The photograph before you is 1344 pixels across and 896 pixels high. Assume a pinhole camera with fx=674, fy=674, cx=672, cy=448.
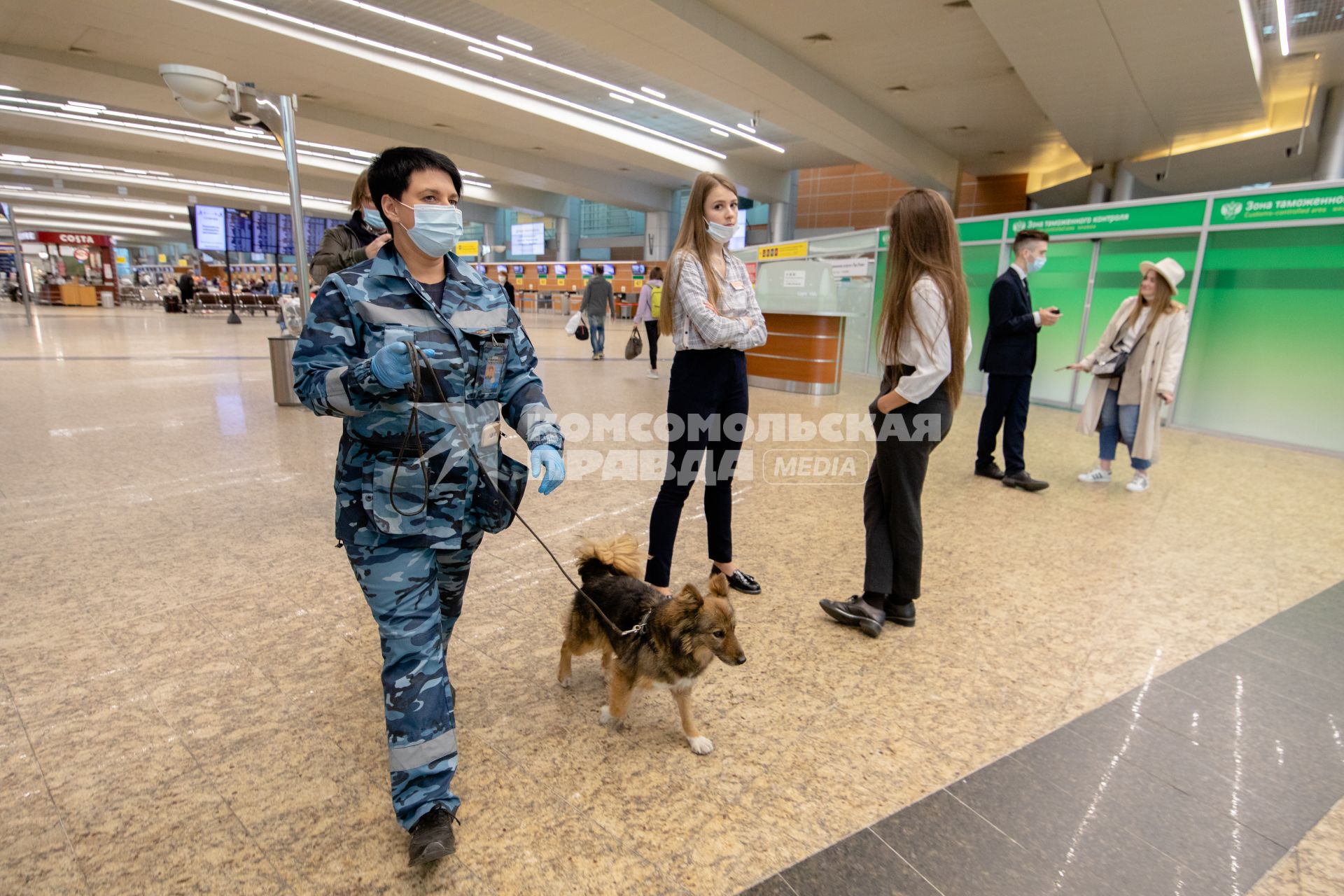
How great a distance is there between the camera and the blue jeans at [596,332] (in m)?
12.3

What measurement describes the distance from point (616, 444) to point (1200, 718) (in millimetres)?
4238

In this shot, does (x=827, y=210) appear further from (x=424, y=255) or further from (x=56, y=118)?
(x=424, y=255)

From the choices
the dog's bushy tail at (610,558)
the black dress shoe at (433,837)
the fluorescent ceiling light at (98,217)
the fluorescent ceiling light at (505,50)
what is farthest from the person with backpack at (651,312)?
the fluorescent ceiling light at (98,217)

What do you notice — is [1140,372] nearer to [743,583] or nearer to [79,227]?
[743,583]

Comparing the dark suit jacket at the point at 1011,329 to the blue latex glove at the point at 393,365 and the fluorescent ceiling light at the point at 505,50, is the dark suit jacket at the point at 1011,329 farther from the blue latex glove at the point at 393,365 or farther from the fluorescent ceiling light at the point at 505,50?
the fluorescent ceiling light at the point at 505,50

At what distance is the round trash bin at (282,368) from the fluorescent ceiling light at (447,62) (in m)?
6.76

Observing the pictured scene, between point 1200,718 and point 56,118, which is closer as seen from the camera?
point 1200,718

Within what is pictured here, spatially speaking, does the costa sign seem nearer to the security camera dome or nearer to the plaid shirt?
the security camera dome

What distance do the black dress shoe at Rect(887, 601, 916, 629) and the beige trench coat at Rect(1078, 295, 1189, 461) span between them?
2.88 metres

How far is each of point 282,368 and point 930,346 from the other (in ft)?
20.5

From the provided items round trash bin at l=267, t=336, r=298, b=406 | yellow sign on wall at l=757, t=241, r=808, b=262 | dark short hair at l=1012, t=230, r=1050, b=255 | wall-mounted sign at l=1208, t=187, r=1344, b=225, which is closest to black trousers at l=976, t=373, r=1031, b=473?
dark short hair at l=1012, t=230, r=1050, b=255

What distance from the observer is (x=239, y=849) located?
1.50m

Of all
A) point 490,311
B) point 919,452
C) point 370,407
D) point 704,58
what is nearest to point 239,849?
point 370,407

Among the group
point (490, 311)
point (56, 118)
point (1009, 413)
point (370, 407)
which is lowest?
point (1009, 413)
